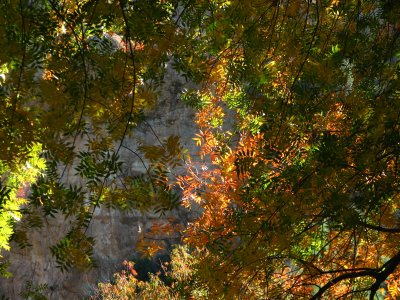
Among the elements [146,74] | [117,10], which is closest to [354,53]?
[146,74]

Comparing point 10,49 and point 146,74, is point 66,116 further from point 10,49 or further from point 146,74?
point 146,74

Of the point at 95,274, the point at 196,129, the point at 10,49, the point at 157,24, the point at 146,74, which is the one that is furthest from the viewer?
the point at 196,129

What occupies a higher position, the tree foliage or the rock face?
the rock face

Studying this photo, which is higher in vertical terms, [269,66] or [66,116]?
[269,66]

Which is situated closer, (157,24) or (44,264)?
(157,24)

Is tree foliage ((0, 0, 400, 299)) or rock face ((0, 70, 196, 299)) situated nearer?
tree foliage ((0, 0, 400, 299))

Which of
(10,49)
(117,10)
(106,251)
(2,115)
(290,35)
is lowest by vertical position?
(2,115)

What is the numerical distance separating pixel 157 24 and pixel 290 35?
1487mm

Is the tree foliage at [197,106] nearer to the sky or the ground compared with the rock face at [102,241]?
nearer to the ground

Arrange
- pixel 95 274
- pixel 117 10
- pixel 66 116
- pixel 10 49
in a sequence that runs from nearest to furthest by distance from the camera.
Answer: pixel 10 49, pixel 66 116, pixel 117 10, pixel 95 274

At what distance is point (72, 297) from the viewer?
40.6 ft

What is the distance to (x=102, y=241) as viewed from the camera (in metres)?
13.3

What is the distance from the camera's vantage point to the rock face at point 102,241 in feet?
37.6

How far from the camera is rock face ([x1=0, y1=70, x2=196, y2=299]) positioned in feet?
37.6
